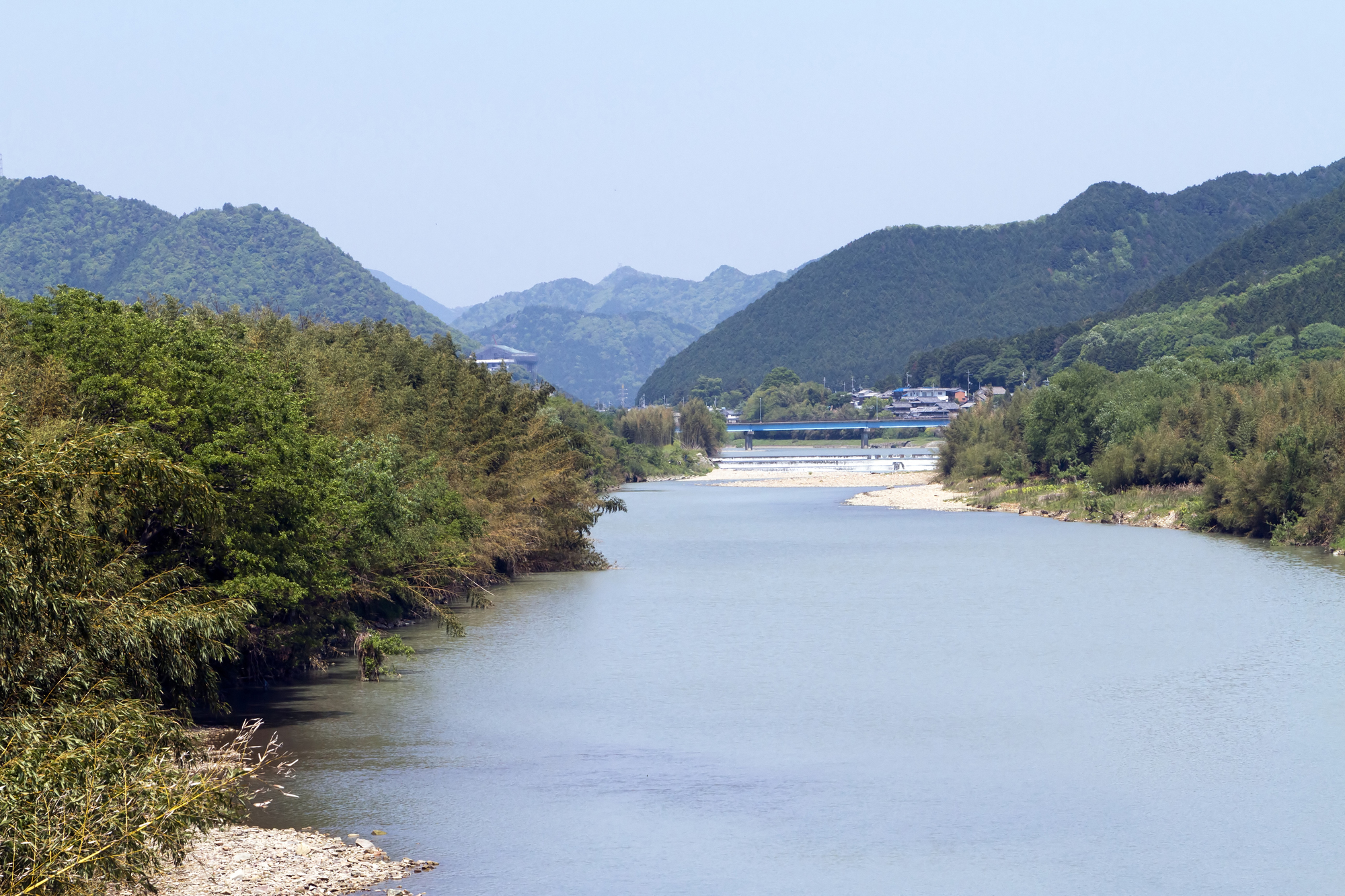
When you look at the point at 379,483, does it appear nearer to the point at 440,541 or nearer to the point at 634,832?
the point at 440,541

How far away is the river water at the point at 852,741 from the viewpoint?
2281 cm

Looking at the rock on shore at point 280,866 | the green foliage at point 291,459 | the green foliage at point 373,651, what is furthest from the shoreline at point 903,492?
the rock on shore at point 280,866

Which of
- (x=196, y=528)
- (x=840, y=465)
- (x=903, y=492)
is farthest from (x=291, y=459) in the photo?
(x=840, y=465)

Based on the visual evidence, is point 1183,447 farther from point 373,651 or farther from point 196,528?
point 196,528

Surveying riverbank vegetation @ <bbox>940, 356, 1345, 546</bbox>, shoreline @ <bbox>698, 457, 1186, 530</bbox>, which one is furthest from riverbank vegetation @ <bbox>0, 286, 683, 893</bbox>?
shoreline @ <bbox>698, 457, 1186, 530</bbox>

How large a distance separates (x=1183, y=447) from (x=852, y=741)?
67791 mm

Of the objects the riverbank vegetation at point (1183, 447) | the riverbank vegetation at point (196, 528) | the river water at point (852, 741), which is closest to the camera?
the riverbank vegetation at point (196, 528)

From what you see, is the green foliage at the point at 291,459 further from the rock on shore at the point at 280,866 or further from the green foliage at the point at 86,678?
the rock on shore at the point at 280,866

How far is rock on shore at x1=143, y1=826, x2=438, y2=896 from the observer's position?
19766 mm

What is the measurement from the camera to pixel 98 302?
→ 36.9m

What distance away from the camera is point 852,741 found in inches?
1228

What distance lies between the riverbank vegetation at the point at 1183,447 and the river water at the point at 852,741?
1695 cm

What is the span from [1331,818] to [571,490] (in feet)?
125

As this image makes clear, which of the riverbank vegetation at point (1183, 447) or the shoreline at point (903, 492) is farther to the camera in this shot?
the shoreline at point (903, 492)
